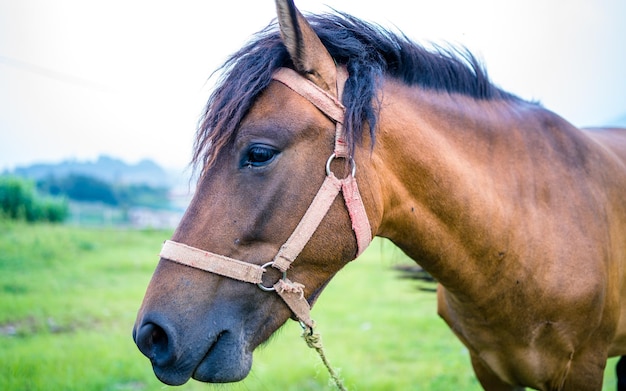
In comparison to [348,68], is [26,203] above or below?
below

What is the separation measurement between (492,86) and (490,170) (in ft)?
1.99

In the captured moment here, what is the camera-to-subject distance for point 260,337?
1736 millimetres

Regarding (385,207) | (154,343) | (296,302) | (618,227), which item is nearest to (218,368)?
(154,343)

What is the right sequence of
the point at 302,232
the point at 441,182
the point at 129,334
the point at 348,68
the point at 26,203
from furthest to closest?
the point at 26,203 < the point at 129,334 < the point at 441,182 < the point at 348,68 < the point at 302,232

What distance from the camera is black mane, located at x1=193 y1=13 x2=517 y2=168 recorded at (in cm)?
176

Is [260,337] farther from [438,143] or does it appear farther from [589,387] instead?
[589,387]

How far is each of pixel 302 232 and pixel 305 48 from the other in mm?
706

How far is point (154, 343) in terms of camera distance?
5.23 feet

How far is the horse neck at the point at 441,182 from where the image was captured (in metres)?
1.95

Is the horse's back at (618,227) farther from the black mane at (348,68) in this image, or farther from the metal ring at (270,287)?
the metal ring at (270,287)

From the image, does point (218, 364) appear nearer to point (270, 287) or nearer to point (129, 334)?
point (270, 287)

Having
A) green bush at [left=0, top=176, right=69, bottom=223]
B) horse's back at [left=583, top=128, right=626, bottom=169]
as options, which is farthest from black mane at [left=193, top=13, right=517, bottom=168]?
green bush at [left=0, top=176, right=69, bottom=223]

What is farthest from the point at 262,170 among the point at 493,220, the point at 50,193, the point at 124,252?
the point at 50,193

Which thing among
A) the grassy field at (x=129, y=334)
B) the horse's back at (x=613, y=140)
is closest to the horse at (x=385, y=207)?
the horse's back at (x=613, y=140)
